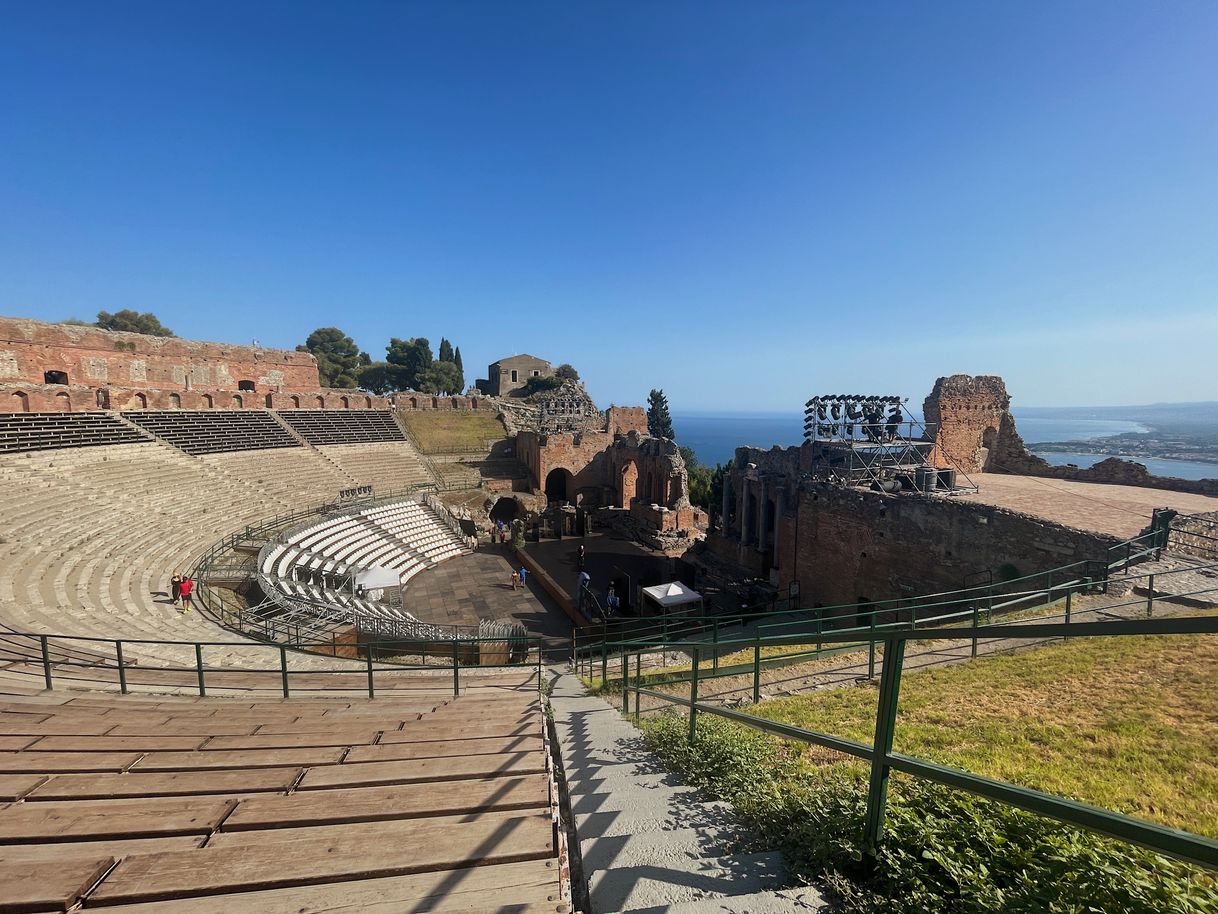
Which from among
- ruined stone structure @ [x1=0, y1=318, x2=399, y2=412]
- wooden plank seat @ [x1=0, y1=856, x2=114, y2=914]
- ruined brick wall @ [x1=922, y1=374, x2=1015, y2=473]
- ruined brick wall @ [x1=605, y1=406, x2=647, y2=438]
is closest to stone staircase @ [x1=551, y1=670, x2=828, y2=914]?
wooden plank seat @ [x1=0, y1=856, x2=114, y2=914]

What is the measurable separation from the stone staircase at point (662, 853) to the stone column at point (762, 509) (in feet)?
51.7

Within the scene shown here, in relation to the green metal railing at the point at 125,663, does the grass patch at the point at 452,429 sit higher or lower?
higher

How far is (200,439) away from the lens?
1022 inches

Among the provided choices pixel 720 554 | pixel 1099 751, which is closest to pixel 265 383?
pixel 720 554

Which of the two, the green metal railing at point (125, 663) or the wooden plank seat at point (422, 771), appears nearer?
the wooden plank seat at point (422, 771)

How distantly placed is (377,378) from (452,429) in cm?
3545

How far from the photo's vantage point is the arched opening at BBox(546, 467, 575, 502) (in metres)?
36.9

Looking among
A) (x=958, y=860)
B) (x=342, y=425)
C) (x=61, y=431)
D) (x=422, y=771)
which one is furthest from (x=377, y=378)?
(x=958, y=860)

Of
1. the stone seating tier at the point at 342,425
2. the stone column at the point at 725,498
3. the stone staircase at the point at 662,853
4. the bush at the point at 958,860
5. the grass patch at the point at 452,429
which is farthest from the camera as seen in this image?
the grass patch at the point at 452,429

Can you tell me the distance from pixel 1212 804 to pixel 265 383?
50993 mm

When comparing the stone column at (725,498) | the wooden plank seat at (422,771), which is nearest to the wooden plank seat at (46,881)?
the wooden plank seat at (422,771)

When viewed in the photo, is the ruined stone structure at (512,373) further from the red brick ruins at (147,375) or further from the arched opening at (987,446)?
the arched opening at (987,446)

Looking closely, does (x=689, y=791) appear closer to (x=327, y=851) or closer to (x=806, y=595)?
(x=327, y=851)

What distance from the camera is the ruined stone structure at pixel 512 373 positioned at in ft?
229
